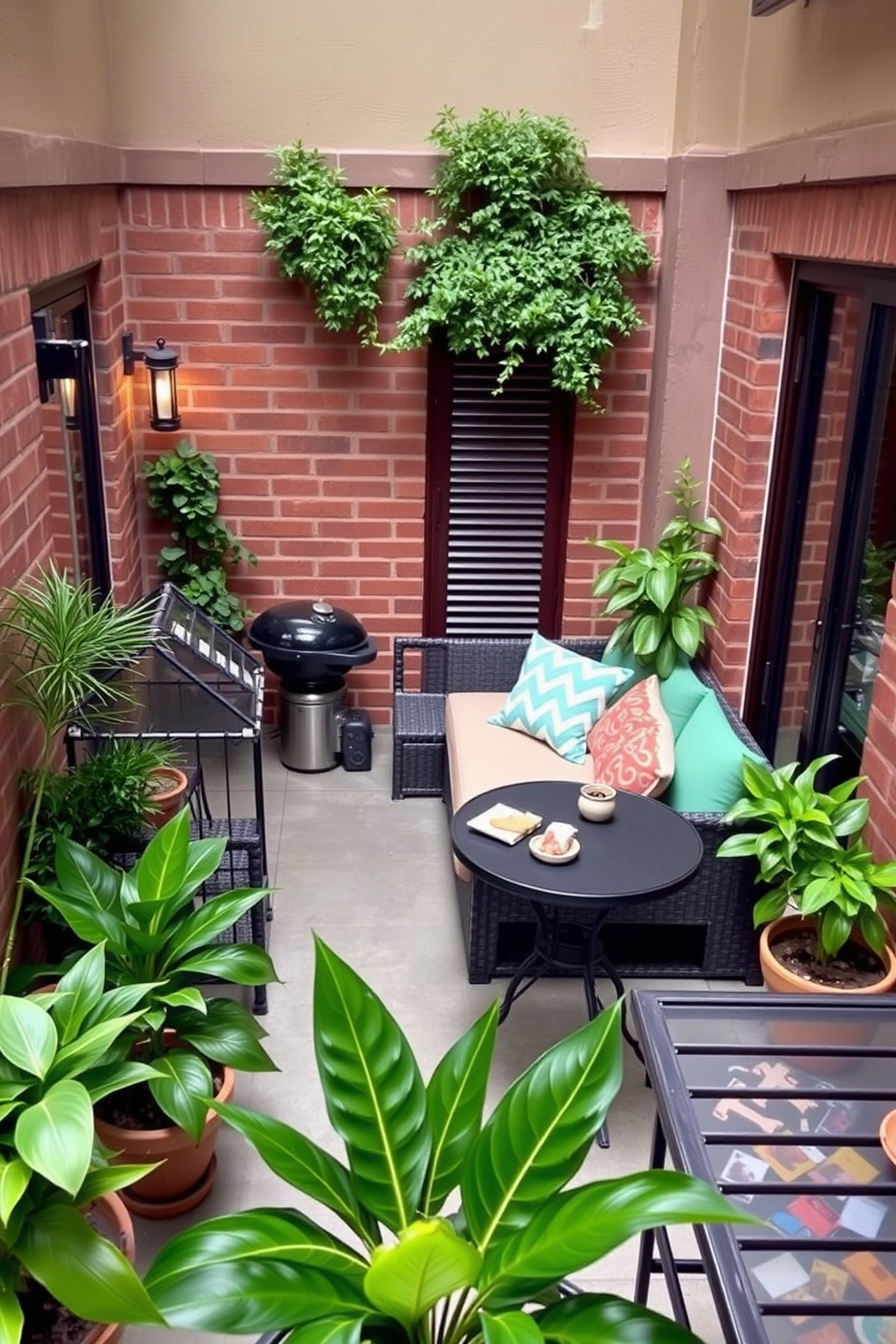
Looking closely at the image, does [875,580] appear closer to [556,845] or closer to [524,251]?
[556,845]

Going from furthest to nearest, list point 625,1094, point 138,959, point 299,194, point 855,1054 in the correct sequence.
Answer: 1. point 299,194
2. point 625,1094
3. point 138,959
4. point 855,1054

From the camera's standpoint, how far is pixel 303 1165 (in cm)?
175

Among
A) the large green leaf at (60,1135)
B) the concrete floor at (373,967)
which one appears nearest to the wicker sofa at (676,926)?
the concrete floor at (373,967)

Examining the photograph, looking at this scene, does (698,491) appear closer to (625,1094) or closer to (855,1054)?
(625,1094)

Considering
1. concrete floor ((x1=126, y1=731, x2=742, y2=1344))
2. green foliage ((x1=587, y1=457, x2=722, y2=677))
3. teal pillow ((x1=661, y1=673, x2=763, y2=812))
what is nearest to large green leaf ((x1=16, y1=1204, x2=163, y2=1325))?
concrete floor ((x1=126, y1=731, x2=742, y2=1344))

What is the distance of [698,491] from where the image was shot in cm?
456

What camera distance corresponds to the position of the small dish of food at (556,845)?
302 centimetres

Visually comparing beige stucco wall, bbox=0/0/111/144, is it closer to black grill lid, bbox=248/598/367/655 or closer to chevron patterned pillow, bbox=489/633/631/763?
black grill lid, bbox=248/598/367/655

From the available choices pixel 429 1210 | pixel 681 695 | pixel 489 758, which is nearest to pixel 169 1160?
pixel 429 1210

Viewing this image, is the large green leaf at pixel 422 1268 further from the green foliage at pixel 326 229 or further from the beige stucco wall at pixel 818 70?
the green foliage at pixel 326 229

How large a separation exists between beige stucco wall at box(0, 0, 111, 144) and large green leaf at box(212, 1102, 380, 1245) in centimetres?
251

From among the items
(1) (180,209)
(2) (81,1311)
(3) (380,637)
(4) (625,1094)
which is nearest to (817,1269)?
(2) (81,1311)

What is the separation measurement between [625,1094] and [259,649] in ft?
7.89

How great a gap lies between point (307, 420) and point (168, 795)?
1.96 meters
